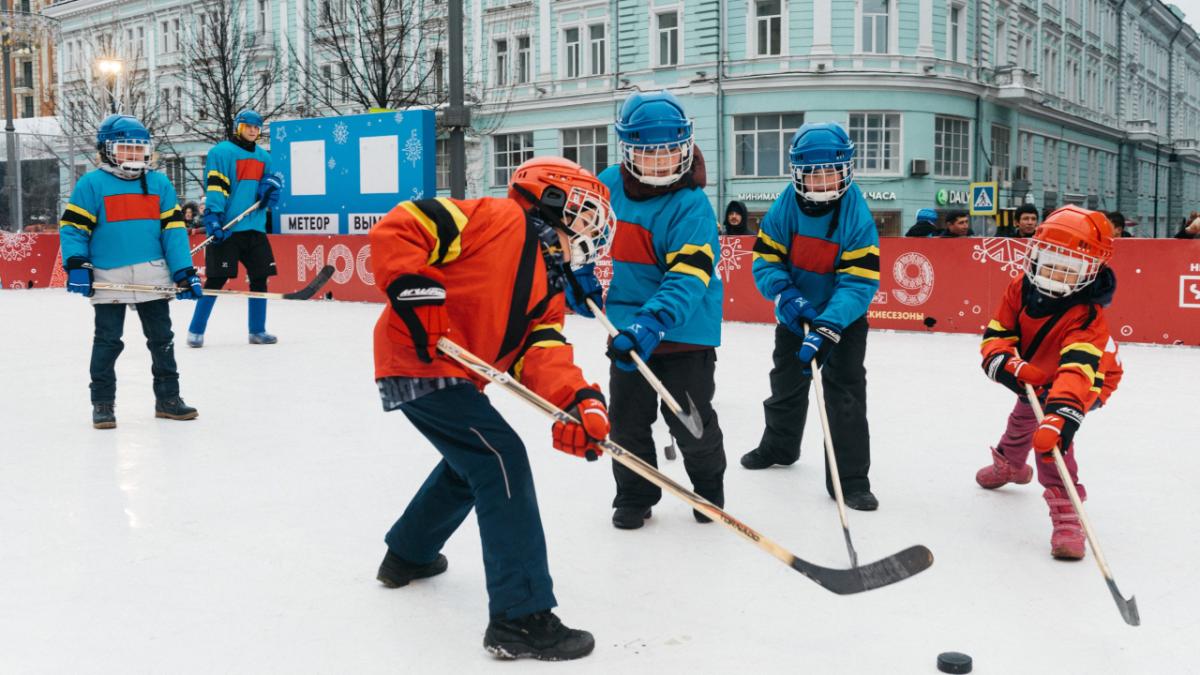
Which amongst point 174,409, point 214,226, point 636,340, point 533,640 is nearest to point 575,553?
point 636,340

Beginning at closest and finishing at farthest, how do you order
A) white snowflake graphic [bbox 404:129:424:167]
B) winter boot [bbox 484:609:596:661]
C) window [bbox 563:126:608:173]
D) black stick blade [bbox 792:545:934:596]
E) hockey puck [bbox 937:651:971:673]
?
hockey puck [bbox 937:651:971:673], winter boot [bbox 484:609:596:661], black stick blade [bbox 792:545:934:596], white snowflake graphic [bbox 404:129:424:167], window [bbox 563:126:608:173]

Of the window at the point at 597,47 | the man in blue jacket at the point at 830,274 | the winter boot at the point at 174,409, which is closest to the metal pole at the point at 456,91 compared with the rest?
the winter boot at the point at 174,409

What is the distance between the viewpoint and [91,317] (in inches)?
513

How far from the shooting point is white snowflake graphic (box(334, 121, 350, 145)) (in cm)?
1489

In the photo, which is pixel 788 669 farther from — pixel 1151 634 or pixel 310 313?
pixel 310 313

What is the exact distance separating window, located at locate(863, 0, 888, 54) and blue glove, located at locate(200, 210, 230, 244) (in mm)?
20199

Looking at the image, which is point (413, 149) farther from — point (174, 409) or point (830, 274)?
point (830, 274)

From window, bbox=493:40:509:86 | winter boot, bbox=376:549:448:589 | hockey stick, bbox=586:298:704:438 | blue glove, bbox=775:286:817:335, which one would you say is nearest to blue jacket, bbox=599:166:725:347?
hockey stick, bbox=586:298:704:438

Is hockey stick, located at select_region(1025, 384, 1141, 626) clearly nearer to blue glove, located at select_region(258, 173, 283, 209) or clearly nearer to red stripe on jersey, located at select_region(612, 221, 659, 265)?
red stripe on jersey, located at select_region(612, 221, 659, 265)

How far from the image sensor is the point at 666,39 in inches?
1115

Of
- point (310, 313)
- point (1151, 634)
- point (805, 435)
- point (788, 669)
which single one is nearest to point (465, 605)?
point (788, 669)

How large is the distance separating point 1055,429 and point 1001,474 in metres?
1.23

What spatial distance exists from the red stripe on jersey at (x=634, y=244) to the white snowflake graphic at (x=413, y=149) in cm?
1020

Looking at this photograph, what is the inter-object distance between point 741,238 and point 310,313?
5.34 metres
